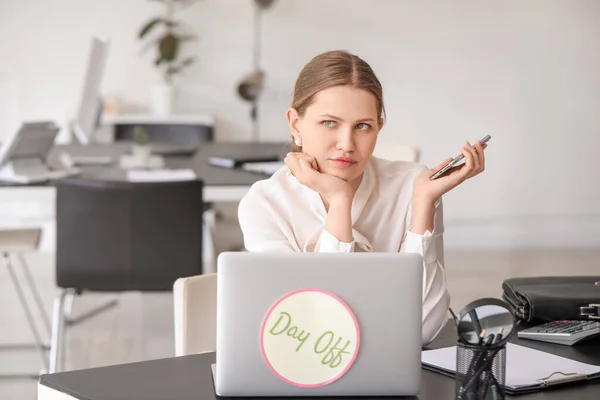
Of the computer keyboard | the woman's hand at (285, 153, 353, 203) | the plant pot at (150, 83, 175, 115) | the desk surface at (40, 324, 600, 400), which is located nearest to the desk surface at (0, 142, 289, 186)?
the plant pot at (150, 83, 175, 115)

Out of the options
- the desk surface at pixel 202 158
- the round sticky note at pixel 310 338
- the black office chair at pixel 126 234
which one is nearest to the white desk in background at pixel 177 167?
the desk surface at pixel 202 158

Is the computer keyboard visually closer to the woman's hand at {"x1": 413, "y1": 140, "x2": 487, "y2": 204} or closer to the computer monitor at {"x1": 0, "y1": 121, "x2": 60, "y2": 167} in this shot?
the woman's hand at {"x1": 413, "y1": 140, "x2": 487, "y2": 204}

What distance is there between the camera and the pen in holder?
122 centimetres

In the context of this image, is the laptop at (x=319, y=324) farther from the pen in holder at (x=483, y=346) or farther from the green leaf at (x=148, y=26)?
the green leaf at (x=148, y=26)

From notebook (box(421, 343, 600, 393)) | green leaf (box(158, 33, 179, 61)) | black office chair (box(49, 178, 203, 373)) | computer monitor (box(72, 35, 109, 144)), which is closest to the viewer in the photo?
notebook (box(421, 343, 600, 393))

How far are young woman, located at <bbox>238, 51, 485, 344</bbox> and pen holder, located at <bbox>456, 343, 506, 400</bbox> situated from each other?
38 centimetres

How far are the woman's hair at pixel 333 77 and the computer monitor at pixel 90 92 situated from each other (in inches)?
91.8

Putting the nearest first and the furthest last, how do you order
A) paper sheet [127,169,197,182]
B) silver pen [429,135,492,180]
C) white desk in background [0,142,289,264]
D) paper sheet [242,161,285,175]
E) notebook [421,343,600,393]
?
notebook [421,343,600,393], silver pen [429,135,492,180], white desk in background [0,142,289,264], paper sheet [127,169,197,182], paper sheet [242,161,285,175]

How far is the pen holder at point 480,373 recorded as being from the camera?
1.24 meters

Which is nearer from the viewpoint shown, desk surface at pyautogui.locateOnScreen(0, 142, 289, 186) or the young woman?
the young woman

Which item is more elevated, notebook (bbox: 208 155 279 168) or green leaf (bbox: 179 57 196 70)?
green leaf (bbox: 179 57 196 70)

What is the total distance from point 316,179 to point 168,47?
4.27m

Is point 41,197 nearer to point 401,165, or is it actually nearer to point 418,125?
point 401,165

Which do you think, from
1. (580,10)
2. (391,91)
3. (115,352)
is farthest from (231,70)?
(115,352)
